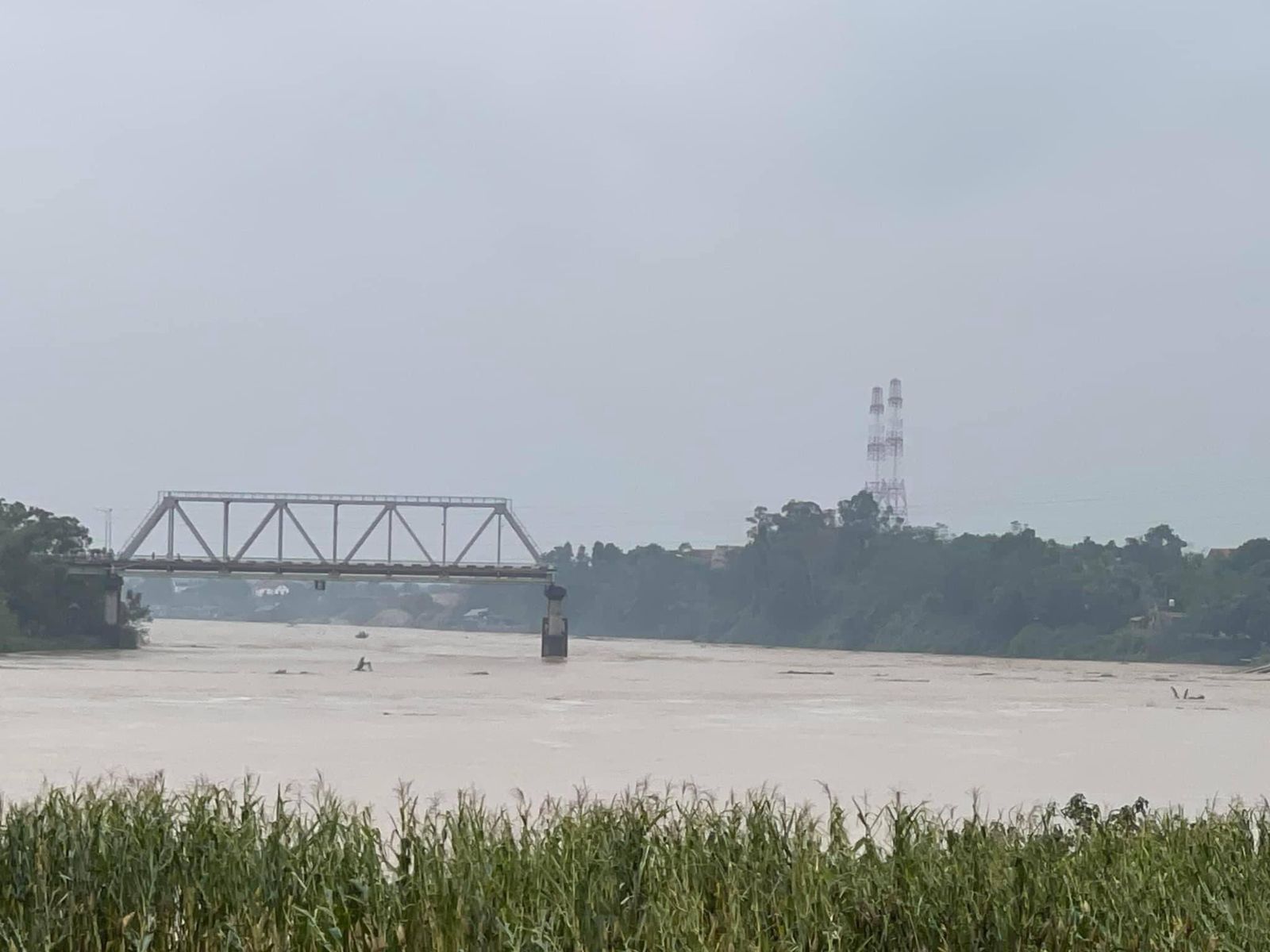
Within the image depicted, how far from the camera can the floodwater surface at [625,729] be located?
28531mm

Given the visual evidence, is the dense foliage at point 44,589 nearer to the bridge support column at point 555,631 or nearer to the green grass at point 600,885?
the bridge support column at point 555,631

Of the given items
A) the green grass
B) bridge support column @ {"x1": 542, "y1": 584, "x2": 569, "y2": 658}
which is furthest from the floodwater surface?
bridge support column @ {"x1": 542, "y1": 584, "x2": 569, "y2": 658}

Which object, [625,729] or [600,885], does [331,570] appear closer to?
[625,729]

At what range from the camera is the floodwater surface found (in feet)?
93.6

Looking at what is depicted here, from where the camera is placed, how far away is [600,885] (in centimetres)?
975

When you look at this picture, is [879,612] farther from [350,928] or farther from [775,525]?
[350,928]

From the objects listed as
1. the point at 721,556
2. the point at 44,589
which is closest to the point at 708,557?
the point at 721,556

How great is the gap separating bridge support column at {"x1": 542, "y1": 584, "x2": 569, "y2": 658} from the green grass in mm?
87872

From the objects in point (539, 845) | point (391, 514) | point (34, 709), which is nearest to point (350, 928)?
point (539, 845)

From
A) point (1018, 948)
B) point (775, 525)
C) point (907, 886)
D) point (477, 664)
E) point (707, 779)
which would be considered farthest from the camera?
point (775, 525)

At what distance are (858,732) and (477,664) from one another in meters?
48.3

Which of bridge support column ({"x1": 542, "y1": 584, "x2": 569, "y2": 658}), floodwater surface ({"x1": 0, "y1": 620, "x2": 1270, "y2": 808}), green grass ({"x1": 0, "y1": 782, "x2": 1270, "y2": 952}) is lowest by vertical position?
floodwater surface ({"x1": 0, "y1": 620, "x2": 1270, "y2": 808})

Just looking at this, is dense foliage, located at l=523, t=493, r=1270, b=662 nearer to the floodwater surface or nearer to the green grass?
the floodwater surface

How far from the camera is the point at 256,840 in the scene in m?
10.7
